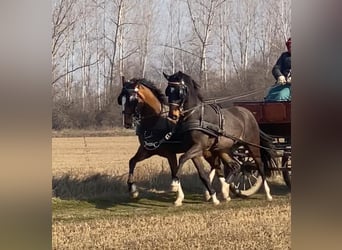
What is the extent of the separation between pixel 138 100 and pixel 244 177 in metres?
0.95

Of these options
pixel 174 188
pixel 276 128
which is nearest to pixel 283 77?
pixel 276 128

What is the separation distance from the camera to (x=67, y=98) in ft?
14.1

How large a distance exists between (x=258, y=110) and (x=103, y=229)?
1.37 m

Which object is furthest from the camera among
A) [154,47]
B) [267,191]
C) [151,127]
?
[267,191]

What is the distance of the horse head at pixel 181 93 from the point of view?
4414mm

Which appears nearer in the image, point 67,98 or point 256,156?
point 67,98

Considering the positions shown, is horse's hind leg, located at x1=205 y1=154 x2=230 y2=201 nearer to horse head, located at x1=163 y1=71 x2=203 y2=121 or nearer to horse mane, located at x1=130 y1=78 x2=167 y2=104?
horse head, located at x1=163 y1=71 x2=203 y2=121

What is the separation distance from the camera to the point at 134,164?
4.41 meters

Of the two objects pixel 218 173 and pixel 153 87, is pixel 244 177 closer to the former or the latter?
pixel 218 173

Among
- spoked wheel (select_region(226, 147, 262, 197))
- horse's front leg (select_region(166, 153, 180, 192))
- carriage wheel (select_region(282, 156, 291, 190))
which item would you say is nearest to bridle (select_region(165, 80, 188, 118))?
horse's front leg (select_region(166, 153, 180, 192))

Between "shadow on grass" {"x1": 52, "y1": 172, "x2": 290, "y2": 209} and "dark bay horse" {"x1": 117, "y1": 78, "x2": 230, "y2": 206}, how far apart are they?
0.15 ft
